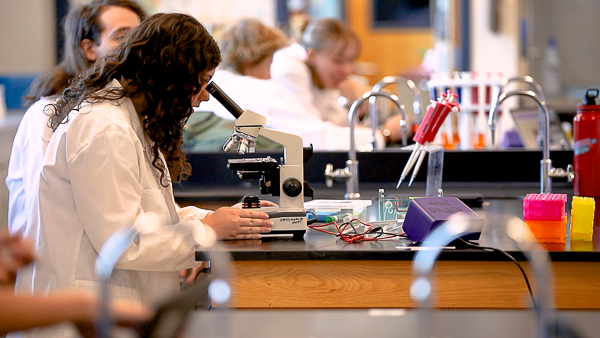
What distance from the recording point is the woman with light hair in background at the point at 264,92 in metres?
3.15

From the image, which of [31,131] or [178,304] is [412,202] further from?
[31,131]

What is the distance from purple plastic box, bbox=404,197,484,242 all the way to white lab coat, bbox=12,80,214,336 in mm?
503

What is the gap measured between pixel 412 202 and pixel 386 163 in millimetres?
980

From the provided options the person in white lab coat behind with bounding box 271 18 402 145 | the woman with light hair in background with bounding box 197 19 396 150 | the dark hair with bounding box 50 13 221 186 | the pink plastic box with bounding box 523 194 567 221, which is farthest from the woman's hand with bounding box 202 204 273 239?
the person in white lab coat behind with bounding box 271 18 402 145

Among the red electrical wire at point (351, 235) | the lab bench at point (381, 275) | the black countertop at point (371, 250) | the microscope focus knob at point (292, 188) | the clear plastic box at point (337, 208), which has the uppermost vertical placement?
the microscope focus knob at point (292, 188)

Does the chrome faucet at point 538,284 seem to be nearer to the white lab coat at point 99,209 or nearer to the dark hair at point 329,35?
the white lab coat at point 99,209

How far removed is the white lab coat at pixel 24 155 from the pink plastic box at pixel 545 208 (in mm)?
1407

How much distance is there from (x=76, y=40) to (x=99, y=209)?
3.75 ft

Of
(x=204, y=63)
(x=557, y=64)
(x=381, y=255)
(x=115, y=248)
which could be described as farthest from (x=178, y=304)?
(x=557, y=64)

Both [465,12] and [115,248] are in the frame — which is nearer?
[115,248]

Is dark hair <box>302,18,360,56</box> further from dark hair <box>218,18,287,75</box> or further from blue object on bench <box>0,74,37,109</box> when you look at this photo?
blue object on bench <box>0,74,37,109</box>

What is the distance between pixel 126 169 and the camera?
4.94 feet

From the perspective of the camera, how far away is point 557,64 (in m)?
5.16

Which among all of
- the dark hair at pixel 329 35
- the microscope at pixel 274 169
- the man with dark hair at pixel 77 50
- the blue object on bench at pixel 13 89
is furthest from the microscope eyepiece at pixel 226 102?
the blue object on bench at pixel 13 89
